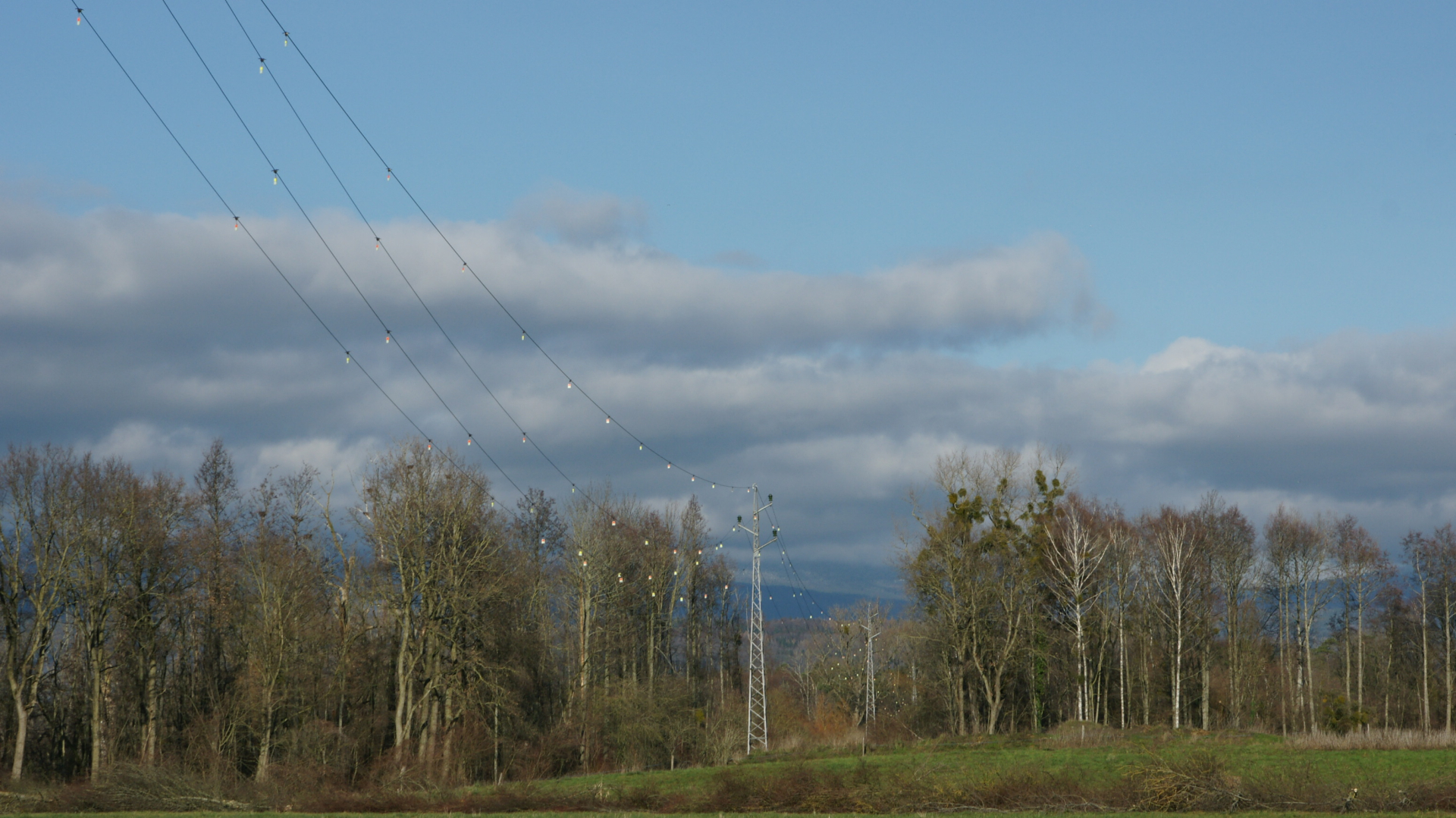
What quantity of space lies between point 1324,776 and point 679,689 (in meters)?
41.4


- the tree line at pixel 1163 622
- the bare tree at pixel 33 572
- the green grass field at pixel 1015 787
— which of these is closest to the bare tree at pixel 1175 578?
the tree line at pixel 1163 622

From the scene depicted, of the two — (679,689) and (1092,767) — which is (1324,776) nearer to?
(1092,767)

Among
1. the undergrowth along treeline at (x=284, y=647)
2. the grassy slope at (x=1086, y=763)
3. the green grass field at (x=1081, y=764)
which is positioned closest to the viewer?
the green grass field at (x=1081, y=764)

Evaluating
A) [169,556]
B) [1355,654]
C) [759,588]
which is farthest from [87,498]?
[1355,654]

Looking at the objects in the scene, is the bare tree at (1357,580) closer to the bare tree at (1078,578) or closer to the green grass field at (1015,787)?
the bare tree at (1078,578)

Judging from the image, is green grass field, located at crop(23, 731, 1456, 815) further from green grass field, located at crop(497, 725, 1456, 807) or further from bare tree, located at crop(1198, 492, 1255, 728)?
bare tree, located at crop(1198, 492, 1255, 728)

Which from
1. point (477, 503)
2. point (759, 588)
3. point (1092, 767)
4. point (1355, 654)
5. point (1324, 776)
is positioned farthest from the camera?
point (1355, 654)

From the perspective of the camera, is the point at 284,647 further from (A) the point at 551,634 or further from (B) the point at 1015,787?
(B) the point at 1015,787

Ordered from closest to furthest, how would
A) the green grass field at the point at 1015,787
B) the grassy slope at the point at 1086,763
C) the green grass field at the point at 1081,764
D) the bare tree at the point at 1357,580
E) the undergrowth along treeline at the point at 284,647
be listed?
the green grass field at the point at 1015,787 → the green grass field at the point at 1081,764 → the grassy slope at the point at 1086,763 → the undergrowth along treeline at the point at 284,647 → the bare tree at the point at 1357,580

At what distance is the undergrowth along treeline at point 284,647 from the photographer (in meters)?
51.4

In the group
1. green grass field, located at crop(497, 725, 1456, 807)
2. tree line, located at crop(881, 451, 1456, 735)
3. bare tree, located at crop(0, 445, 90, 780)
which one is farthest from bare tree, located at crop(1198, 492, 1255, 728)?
bare tree, located at crop(0, 445, 90, 780)

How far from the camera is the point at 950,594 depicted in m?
62.6

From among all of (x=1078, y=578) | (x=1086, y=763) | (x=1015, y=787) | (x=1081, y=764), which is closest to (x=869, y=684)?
(x=1078, y=578)

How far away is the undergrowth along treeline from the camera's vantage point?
5141cm
